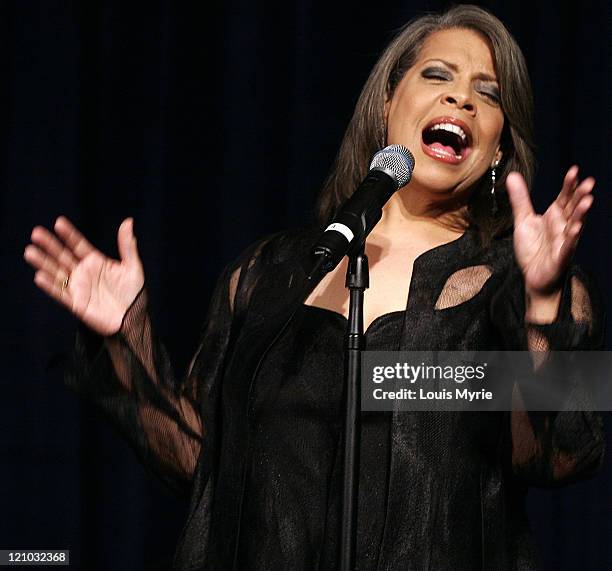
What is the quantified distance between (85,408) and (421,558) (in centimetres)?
104

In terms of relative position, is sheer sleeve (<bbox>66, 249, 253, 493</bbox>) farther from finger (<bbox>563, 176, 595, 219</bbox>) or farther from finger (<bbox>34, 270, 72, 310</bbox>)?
finger (<bbox>563, 176, 595, 219</bbox>)

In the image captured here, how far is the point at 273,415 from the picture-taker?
1.54 metres

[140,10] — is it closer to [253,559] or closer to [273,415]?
[273,415]

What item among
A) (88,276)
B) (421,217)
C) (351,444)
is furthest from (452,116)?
(351,444)

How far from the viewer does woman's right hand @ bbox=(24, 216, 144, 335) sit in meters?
1.48

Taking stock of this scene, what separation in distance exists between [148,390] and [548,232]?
61 cm

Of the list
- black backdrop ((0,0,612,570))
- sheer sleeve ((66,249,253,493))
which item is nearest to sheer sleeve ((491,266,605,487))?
sheer sleeve ((66,249,253,493))

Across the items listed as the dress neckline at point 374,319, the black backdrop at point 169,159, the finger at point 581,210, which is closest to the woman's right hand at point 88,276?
the dress neckline at point 374,319

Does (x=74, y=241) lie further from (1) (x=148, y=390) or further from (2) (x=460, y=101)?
(2) (x=460, y=101)

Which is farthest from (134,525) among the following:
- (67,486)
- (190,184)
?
(190,184)

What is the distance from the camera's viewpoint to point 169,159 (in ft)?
7.70

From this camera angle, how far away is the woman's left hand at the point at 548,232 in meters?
1.23

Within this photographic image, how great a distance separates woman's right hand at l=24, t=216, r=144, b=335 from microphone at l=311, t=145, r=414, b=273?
1.23ft

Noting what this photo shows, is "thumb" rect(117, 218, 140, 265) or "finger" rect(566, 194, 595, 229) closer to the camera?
"finger" rect(566, 194, 595, 229)
